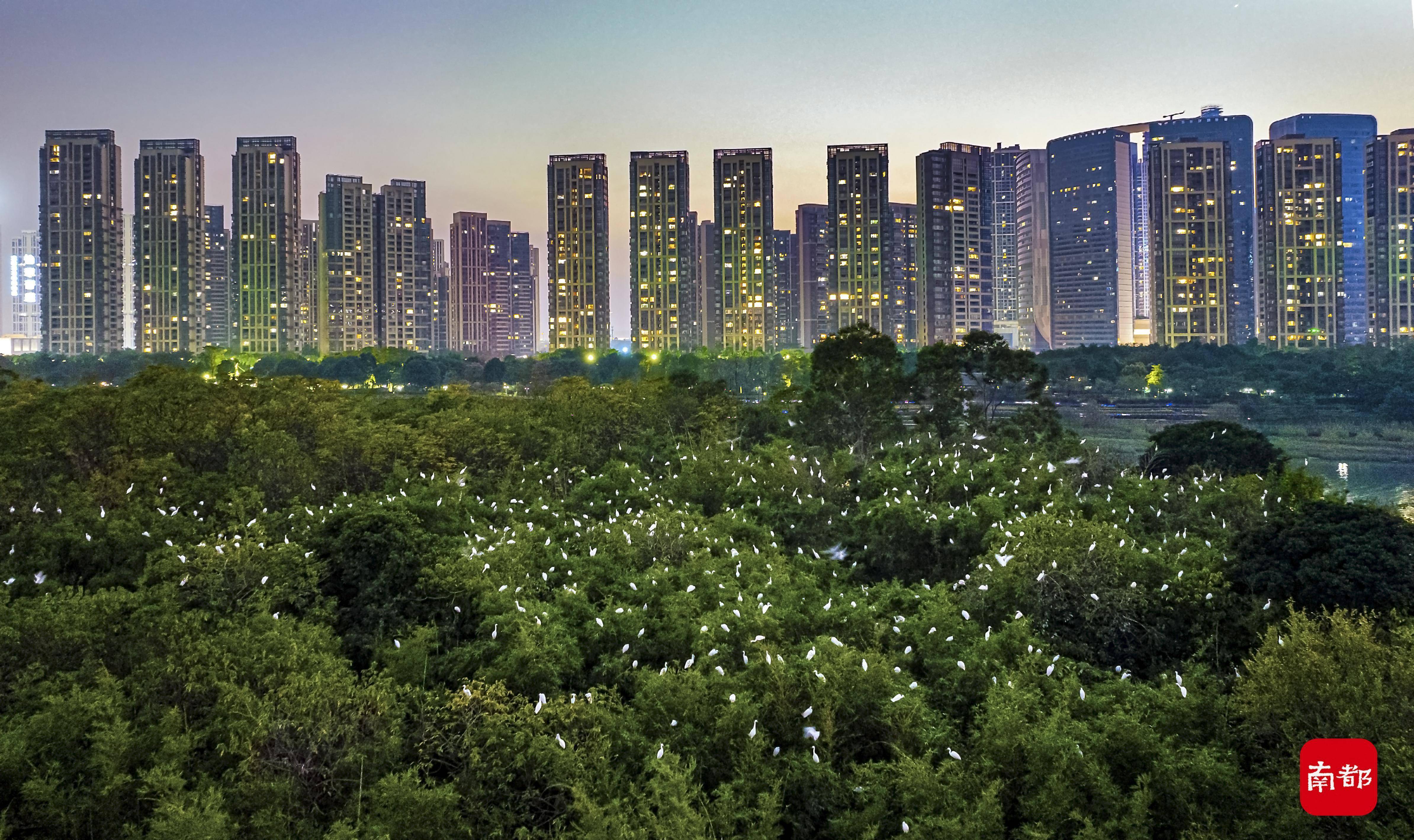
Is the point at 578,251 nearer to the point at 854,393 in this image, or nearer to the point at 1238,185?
the point at 854,393

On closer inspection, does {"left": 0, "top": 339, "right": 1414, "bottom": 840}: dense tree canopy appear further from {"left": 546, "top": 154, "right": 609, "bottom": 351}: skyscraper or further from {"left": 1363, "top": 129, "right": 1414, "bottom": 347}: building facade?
{"left": 546, "top": 154, "right": 609, "bottom": 351}: skyscraper

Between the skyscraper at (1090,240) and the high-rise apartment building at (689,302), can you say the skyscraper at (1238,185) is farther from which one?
the high-rise apartment building at (689,302)

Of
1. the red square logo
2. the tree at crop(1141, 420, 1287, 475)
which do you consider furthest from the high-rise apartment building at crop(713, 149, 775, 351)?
the red square logo

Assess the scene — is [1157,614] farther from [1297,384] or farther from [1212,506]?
[1297,384]

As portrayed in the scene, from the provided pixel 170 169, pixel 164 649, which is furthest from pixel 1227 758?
→ pixel 170 169

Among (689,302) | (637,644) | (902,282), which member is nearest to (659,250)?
(689,302)

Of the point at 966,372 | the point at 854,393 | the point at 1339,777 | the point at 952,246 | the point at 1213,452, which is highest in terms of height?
the point at 952,246

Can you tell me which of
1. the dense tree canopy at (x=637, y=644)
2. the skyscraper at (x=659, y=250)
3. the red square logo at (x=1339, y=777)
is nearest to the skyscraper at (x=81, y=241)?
the skyscraper at (x=659, y=250)
